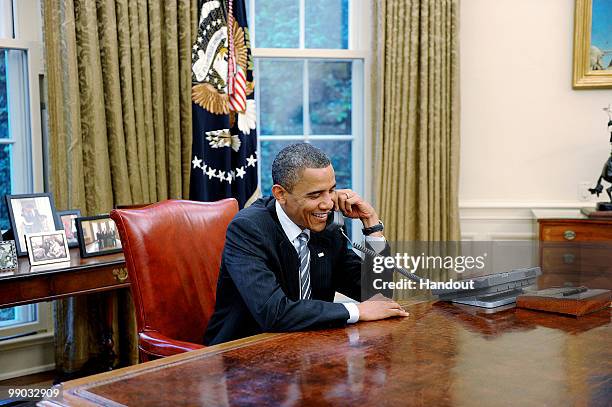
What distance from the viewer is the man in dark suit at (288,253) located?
2.05m

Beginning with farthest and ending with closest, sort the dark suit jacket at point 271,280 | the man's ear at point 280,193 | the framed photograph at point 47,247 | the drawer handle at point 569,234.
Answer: the drawer handle at point 569,234, the framed photograph at point 47,247, the man's ear at point 280,193, the dark suit jacket at point 271,280

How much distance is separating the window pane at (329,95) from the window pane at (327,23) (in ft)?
0.44

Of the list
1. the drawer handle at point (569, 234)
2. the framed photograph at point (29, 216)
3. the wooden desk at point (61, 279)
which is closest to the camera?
the wooden desk at point (61, 279)

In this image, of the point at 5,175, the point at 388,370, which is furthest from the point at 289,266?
the point at 5,175

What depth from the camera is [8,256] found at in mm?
3051

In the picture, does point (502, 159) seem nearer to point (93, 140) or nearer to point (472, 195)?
point (472, 195)

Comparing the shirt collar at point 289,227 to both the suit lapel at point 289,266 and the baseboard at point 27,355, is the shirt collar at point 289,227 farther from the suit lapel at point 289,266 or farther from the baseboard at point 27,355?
the baseboard at point 27,355

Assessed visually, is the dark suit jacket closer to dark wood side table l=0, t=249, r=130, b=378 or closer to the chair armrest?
the chair armrest

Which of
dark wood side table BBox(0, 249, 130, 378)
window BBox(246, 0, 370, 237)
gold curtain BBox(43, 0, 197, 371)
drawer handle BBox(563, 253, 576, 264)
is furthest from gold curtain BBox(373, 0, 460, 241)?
drawer handle BBox(563, 253, 576, 264)

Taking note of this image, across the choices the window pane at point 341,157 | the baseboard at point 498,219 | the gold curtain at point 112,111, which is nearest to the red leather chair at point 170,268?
the gold curtain at point 112,111

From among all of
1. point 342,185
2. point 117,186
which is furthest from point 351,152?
point 117,186

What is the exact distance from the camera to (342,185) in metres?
4.80

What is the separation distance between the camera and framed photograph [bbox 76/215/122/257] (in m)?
3.37

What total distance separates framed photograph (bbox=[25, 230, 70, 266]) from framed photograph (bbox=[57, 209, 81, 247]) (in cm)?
29
